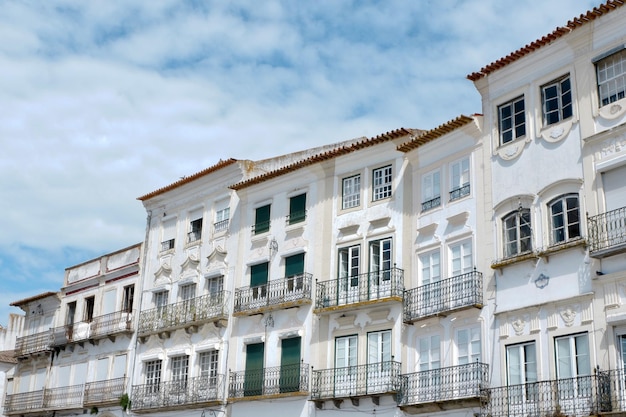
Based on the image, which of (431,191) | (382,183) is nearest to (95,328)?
(382,183)

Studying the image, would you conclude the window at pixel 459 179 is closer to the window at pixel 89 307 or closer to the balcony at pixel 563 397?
the balcony at pixel 563 397

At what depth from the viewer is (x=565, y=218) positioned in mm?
21719

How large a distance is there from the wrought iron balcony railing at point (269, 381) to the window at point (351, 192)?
5.37 meters

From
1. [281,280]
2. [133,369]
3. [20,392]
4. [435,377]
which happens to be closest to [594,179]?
[435,377]

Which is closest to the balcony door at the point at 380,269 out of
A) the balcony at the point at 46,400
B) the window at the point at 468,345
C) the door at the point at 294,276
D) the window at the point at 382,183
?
the window at the point at 382,183

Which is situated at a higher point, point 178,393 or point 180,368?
point 180,368

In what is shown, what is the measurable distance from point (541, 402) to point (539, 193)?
5.23m

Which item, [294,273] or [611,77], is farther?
[294,273]

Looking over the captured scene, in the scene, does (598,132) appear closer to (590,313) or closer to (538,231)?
(538,231)

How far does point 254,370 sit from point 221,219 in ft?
21.6

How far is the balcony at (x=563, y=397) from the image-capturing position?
760 inches

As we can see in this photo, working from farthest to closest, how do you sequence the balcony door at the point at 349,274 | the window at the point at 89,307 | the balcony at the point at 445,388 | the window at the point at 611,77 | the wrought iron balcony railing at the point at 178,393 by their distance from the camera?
the window at the point at 89,307
the wrought iron balcony railing at the point at 178,393
the balcony door at the point at 349,274
the balcony at the point at 445,388
the window at the point at 611,77

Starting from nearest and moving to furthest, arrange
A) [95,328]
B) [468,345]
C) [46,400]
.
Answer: [468,345] → [95,328] → [46,400]

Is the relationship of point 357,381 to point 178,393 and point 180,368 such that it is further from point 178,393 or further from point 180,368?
point 180,368
